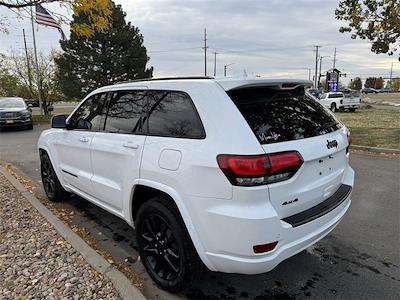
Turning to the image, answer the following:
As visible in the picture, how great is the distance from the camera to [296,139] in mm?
2750

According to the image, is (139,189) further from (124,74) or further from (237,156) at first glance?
(124,74)

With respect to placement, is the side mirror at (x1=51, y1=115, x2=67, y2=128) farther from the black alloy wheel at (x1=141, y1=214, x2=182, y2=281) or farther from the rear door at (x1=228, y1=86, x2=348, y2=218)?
the rear door at (x1=228, y1=86, x2=348, y2=218)

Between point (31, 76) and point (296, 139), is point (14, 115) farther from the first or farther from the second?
point (296, 139)

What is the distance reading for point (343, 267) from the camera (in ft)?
11.6

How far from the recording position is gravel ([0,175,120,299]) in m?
3.02

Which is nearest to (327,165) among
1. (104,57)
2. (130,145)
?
(130,145)

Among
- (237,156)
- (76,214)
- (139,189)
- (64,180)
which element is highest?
(237,156)

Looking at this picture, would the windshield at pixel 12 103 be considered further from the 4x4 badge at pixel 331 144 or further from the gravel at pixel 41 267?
the 4x4 badge at pixel 331 144

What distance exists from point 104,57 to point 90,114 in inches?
1090

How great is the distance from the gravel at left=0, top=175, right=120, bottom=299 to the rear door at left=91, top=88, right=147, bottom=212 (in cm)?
67

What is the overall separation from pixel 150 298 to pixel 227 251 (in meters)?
0.93

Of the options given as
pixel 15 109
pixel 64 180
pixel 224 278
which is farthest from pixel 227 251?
pixel 15 109

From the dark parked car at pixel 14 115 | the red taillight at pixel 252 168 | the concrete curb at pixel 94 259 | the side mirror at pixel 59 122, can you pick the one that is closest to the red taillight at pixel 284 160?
the red taillight at pixel 252 168

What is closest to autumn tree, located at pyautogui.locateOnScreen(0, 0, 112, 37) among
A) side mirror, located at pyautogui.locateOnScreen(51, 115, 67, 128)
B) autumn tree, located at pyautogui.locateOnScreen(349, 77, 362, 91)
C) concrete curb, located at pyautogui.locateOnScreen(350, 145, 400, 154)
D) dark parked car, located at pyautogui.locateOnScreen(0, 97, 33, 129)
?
side mirror, located at pyautogui.locateOnScreen(51, 115, 67, 128)
